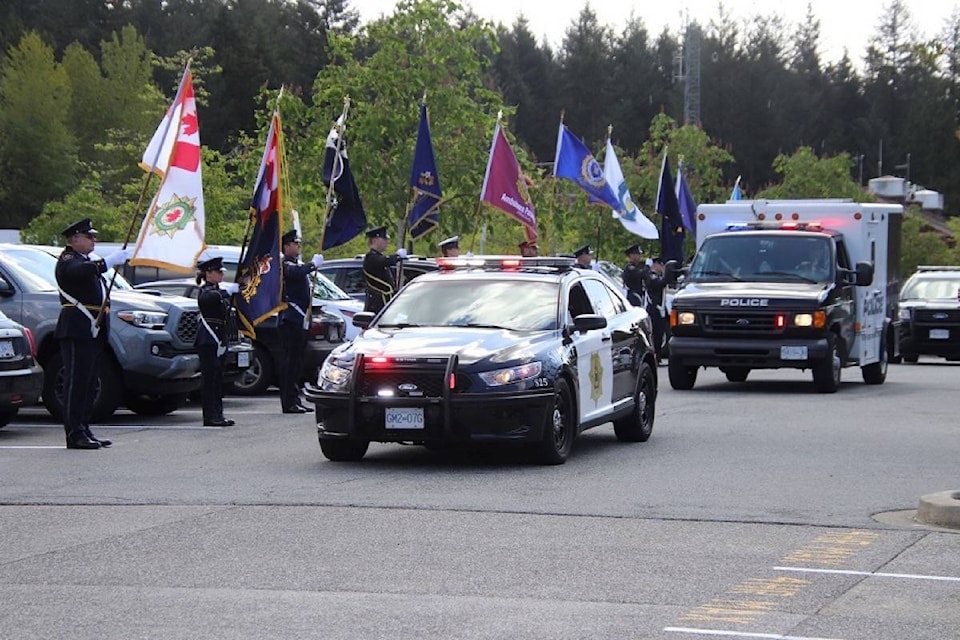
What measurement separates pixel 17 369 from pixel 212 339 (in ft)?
6.60

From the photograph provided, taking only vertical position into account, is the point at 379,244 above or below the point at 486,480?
above

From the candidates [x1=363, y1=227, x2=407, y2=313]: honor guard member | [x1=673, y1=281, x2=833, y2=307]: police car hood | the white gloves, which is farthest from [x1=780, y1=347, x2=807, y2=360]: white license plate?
the white gloves

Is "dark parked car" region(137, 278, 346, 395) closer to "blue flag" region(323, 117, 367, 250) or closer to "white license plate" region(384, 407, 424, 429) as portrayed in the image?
"blue flag" region(323, 117, 367, 250)

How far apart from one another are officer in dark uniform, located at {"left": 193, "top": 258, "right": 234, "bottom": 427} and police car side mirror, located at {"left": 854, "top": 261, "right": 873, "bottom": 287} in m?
9.05

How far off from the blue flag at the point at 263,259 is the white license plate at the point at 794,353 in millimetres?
6821

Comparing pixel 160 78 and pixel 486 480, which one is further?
pixel 160 78

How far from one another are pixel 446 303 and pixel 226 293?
13.3 ft

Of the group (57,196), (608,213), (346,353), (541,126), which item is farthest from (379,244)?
(541,126)

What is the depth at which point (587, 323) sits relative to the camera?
14438 millimetres

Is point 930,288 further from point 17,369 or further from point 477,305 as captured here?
point 17,369

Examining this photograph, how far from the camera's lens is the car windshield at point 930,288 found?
34938mm

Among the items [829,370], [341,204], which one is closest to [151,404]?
[341,204]

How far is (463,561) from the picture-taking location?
367 inches

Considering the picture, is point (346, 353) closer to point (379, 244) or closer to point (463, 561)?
point (463, 561)
